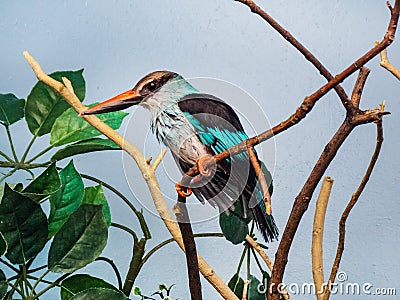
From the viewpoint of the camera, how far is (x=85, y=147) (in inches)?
31.0

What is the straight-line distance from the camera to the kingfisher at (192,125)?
58 centimetres

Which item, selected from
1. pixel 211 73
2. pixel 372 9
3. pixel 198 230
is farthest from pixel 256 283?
pixel 372 9

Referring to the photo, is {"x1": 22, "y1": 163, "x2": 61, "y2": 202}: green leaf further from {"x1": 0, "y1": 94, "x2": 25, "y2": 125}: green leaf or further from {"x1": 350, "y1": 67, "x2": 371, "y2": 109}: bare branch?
{"x1": 350, "y1": 67, "x2": 371, "y2": 109}: bare branch

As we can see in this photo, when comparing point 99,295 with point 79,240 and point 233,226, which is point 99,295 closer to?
point 79,240

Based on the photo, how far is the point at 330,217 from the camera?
102cm

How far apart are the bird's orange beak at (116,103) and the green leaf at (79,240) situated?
10 cm

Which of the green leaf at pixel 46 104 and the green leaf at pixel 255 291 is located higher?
the green leaf at pixel 46 104

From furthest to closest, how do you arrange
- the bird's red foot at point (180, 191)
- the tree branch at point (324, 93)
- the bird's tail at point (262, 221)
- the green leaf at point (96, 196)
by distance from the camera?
the green leaf at point (96, 196)
the bird's tail at point (262, 221)
the bird's red foot at point (180, 191)
the tree branch at point (324, 93)

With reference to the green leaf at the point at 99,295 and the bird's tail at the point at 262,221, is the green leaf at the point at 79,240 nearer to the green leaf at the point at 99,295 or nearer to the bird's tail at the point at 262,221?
the green leaf at the point at 99,295

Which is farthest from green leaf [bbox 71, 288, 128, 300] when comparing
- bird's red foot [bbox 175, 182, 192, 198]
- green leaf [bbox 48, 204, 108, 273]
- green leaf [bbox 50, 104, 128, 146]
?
green leaf [bbox 50, 104, 128, 146]

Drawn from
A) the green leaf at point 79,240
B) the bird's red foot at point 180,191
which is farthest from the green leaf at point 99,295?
the bird's red foot at point 180,191

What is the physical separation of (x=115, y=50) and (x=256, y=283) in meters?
0.44

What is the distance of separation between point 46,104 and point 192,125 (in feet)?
0.96

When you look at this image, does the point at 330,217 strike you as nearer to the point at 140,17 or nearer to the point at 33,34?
the point at 140,17
